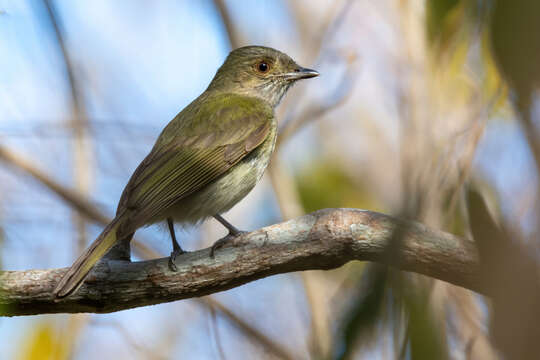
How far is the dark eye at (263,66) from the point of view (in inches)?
235

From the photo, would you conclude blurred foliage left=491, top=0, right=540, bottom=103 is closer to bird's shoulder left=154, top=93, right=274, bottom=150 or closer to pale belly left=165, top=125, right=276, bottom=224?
pale belly left=165, top=125, right=276, bottom=224

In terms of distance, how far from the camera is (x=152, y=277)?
3594 millimetres

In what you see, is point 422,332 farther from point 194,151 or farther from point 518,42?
point 194,151

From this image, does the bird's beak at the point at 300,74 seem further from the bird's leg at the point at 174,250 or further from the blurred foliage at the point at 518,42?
the blurred foliage at the point at 518,42

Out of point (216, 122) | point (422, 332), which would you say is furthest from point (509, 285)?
point (216, 122)

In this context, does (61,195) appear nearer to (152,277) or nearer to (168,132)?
(168,132)

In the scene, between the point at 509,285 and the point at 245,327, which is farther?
the point at 245,327

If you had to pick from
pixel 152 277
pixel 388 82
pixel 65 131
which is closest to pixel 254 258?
pixel 152 277

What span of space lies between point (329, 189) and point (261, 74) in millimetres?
1508

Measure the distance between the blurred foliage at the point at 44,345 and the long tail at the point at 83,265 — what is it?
4.60 ft

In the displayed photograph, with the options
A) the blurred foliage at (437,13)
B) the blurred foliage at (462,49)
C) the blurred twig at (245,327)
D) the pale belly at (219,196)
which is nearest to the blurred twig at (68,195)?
the blurred twig at (245,327)

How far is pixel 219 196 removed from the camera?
14.9 feet

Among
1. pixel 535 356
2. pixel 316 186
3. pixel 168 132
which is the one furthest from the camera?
pixel 316 186

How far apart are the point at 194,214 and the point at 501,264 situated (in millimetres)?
3442
